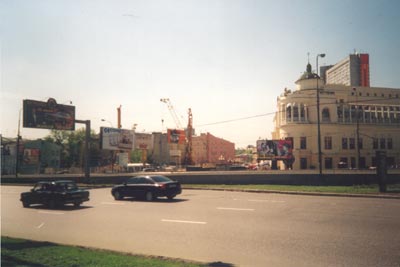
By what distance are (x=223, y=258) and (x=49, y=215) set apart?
1056 cm

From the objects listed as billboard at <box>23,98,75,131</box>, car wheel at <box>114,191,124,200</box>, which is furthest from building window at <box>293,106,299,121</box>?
car wheel at <box>114,191,124,200</box>

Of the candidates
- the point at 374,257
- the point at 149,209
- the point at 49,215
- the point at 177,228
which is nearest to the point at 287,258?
the point at 374,257

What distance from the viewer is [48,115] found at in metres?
42.9

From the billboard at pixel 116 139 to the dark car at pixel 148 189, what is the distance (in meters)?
38.8

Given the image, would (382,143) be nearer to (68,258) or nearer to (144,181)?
(144,181)

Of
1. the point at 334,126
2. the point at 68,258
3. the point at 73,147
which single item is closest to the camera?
the point at 68,258

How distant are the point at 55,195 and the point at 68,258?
1169 centimetres

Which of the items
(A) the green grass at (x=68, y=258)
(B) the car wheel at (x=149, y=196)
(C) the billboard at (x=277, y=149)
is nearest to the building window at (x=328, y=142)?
(C) the billboard at (x=277, y=149)

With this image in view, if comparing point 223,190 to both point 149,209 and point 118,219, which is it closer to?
point 149,209

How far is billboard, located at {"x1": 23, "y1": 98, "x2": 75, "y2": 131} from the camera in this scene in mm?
41312

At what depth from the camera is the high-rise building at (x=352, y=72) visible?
112750 mm

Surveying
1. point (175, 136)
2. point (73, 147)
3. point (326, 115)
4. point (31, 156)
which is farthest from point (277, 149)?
point (73, 147)

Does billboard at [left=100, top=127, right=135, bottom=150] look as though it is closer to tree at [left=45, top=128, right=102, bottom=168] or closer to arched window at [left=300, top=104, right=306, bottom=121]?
arched window at [left=300, top=104, right=306, bottom=121]

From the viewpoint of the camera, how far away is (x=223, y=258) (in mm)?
7953
